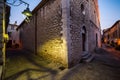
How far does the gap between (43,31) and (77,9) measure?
3618 millimetres

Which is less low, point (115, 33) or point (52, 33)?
point (115, 33)

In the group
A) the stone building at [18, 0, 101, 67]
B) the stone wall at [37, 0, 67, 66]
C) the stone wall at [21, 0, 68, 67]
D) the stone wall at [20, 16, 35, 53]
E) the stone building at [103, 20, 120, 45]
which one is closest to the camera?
the stone building at [18, 0, 101, 67]

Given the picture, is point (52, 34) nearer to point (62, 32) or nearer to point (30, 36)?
point (62, 32)

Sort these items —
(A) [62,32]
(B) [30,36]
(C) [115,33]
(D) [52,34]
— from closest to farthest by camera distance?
1. (A) [62,32]
2. (D) [52,34]
3. (B) [30,36]
4. (C) [115,33]

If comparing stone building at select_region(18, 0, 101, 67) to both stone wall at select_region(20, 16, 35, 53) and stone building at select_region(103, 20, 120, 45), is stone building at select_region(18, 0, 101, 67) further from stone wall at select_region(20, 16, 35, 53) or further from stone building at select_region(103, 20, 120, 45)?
stone building at select_region(103, 20, 120, 45)

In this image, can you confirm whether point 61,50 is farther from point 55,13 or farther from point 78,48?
point 55,13

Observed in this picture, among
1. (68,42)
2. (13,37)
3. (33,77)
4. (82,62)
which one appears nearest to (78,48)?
(82,62)

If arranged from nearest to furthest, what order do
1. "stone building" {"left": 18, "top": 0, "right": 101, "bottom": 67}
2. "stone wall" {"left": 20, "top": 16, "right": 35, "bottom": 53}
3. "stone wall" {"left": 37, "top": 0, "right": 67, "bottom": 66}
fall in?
"stone building" {"left": 18, "top": 0, "right": 101, "bottom": 67} < "stone wall" {"left": 37, "top": 0, "right": 67, "bottom": 66} < "stone wall" {"left": 20, "top": 16, "right": 35, "bottom": 53}

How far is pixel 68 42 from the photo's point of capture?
6.70m

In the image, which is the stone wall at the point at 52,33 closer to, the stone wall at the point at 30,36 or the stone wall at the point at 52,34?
the stone wall at the point at 52,34

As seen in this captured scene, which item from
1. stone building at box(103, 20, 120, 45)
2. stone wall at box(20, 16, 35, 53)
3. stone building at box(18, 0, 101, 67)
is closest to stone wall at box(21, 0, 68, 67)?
stone building at box(18, 0, 101, 67)

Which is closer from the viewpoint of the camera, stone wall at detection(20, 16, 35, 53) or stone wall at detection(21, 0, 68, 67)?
stone wall at detection(21, 0, 68, 67)

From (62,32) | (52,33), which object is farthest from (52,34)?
(62,32)

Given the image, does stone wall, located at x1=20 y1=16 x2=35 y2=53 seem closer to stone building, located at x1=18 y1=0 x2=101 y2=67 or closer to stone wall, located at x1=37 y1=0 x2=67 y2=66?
stone wall, located at x1=37 y1=0 x2=67 y2=66
